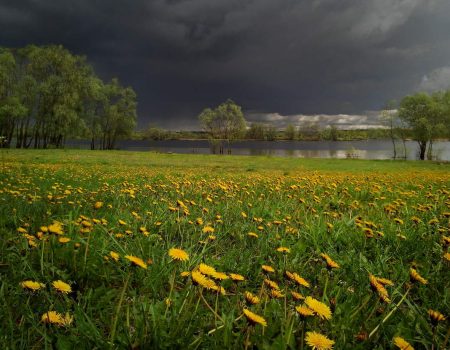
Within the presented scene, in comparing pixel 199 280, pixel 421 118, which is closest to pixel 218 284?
pixel 199 280

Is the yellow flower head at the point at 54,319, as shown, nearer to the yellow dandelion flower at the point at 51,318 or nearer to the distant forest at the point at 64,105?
the yellow dandelion flower at the point at 51,318

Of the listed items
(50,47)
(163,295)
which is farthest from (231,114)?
(163,295)

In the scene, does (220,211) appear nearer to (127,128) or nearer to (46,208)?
(46,208)

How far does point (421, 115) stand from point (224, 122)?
43605 millimetres

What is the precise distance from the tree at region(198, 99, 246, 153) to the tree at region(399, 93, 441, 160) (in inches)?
1402

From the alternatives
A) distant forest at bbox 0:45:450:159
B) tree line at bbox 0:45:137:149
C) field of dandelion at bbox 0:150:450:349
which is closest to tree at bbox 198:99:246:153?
distant forest at bbox 0:45:450:159

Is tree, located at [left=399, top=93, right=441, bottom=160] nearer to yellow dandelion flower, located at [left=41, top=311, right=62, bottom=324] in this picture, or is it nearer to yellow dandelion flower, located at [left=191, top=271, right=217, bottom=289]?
yellow dandelion flower, located at [left=191, top=271, right=217, bottom=289]

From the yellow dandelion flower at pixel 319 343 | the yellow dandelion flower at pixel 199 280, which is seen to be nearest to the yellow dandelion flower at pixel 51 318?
the yellow dandelion flower at pixel 199 280

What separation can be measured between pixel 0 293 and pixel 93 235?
44.1 inches

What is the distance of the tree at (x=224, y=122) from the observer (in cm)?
7719

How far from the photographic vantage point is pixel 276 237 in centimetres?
339

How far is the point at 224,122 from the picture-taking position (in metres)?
78.9

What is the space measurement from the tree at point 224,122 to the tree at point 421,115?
35.6m

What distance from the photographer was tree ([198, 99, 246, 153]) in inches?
3039
